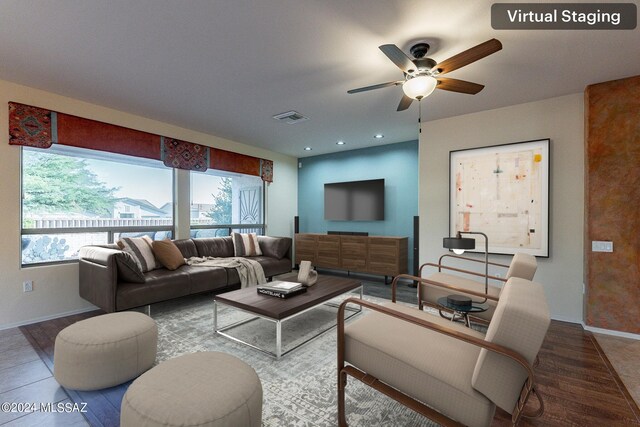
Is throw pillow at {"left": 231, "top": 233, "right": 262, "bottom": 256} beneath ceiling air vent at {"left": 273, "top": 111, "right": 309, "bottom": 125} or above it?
beneath

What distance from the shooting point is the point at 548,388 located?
1899mm

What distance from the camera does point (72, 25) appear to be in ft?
6.63

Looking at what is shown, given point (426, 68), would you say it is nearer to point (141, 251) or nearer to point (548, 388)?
point (548, 388)

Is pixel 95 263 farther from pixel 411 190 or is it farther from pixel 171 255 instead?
pixel 411 190

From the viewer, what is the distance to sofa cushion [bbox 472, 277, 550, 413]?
1.04 m

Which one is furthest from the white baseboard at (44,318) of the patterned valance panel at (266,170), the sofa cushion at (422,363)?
A: the sofa cushion at (422,363)

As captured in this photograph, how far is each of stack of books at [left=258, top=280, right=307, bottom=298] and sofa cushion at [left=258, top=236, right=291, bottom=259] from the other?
6.38 feet

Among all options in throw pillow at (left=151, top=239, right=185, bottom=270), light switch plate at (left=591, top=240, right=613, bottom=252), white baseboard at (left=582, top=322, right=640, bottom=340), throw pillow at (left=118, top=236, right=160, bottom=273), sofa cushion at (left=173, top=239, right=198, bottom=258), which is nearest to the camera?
white baseboard at (left=582, top=322, right=640, bottom=340)

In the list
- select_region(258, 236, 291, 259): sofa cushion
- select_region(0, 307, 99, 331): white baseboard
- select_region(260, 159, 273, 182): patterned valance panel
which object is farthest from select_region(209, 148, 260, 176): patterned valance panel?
select_region(0, 307, 99, 331): white baseboard

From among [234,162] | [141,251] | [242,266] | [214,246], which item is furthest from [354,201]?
[141,251]

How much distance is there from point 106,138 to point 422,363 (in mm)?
4250

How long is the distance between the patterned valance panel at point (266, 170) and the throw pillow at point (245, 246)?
1.38m

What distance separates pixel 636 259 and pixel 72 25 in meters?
5.28

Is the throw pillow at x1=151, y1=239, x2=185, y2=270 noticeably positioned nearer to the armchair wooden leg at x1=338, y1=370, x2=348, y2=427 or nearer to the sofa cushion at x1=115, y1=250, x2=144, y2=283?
the sofa cushion at x1=115, y1=250, x2=144, y2=283
